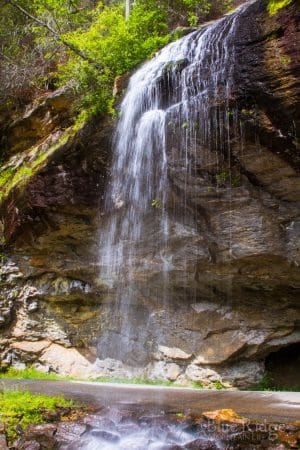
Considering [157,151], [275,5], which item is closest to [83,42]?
[157,151]

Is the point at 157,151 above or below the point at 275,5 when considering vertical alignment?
below

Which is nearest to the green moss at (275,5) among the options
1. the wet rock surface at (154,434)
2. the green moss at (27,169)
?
the green moss at (27,169)

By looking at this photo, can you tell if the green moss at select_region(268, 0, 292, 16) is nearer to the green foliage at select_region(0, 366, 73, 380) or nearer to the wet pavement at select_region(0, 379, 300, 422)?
the wet pavement at select_region(0, 379, 300, 422)

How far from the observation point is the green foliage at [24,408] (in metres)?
4.80

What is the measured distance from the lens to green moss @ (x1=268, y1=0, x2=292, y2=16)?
7363 mm

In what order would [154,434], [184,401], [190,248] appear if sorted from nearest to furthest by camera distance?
[154,434] → [184,401] → [190,248]

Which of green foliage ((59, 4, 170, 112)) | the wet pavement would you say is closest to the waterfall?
green foliage ((59, 4, 170, 112))

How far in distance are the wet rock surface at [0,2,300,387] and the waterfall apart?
0.31ft

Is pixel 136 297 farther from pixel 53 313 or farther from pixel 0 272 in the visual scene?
pixel 0 272

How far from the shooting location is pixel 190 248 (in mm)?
9258

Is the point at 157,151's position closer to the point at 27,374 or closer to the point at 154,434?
the point at 154,434

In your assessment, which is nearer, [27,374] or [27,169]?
[27,169]

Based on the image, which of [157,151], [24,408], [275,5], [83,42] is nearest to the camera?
[24,408]

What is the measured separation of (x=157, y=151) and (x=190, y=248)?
216 centimetres
